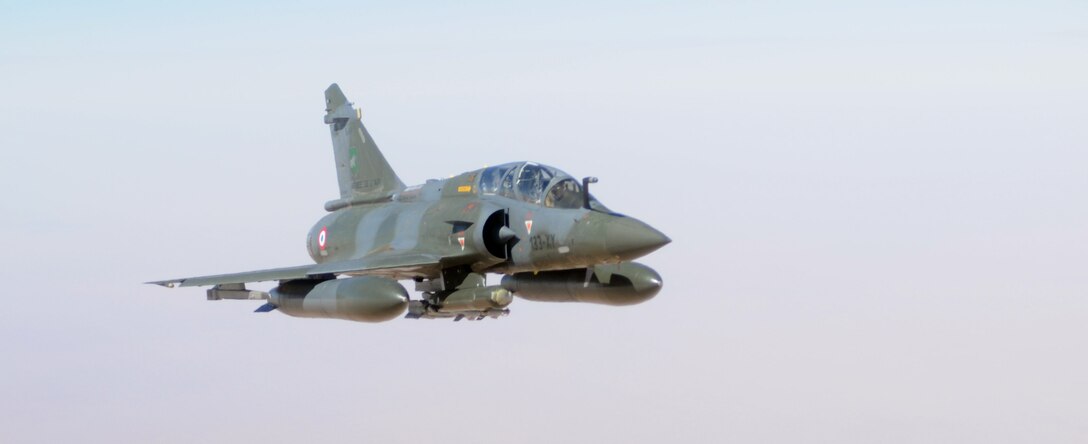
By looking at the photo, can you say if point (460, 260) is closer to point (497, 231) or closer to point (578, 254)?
point (497, 231)

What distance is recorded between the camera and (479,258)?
24688mm

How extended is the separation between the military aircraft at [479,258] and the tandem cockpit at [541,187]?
0.02 meters

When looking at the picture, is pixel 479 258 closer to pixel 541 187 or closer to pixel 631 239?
pixel 541 187

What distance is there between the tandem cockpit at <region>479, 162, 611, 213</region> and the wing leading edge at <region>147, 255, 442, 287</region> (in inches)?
64.2

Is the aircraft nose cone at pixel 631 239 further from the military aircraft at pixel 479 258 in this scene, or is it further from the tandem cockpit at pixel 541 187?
the tandem cockpit at pixel 541 187

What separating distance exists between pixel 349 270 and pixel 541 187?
3.34 m

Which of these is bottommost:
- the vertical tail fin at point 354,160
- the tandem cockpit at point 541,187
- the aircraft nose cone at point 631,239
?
the aircraft nose cone at point 631,239

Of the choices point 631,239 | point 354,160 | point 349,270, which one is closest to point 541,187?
point 631,239

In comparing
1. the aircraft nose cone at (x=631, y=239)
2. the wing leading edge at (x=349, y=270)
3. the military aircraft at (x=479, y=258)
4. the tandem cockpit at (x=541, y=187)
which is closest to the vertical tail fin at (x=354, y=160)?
the military aircraft at (x=479, y=258)

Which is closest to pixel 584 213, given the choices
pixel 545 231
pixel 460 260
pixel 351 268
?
pixel 545 231

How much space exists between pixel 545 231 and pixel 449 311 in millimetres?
2301

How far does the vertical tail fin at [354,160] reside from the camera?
28.5 meters

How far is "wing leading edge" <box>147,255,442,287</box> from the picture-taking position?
24.7 m

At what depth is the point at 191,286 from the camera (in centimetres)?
2572
